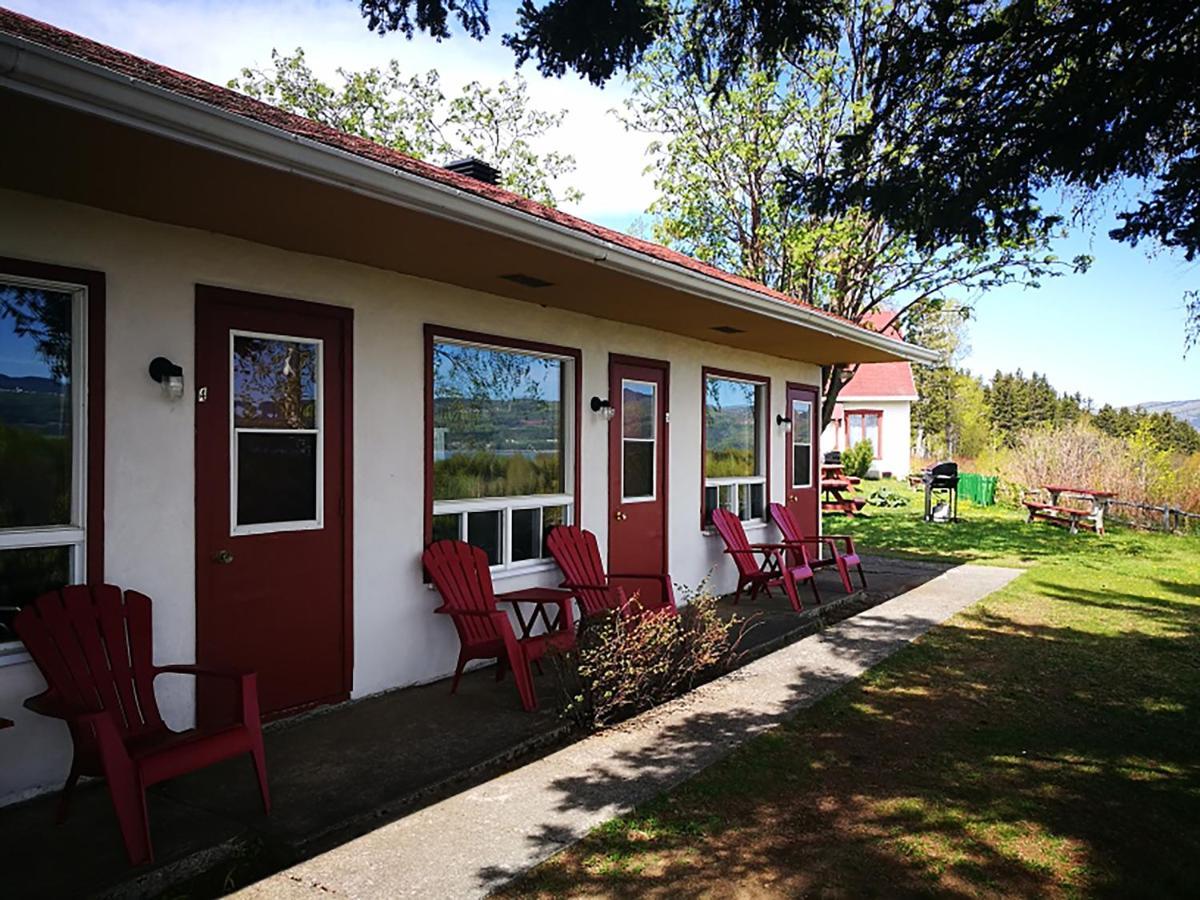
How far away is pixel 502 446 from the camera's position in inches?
246

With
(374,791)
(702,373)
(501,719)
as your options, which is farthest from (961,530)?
(374,791)

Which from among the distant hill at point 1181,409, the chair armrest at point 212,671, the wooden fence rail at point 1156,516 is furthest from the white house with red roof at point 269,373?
the distant hill at point 1181,409

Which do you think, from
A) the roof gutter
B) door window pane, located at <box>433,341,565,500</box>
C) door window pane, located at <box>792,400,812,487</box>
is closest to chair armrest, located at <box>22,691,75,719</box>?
the roof gutter

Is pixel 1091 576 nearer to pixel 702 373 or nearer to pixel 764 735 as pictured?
pixel 702 373

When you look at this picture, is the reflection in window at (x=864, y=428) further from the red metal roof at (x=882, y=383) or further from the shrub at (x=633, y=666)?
the shrub at (x=633, y=666)

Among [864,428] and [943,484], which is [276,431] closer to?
[943,484]

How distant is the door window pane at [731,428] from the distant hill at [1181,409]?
51.6 m

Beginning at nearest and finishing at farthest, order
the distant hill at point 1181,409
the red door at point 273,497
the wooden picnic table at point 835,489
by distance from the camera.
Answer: the red door at point 273,497
the wooden picnic table at point 835,489
the distant hill at point 1181,409

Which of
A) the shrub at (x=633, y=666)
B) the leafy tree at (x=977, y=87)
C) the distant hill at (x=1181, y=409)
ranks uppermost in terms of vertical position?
the distant hill at (x=1181, y=409)

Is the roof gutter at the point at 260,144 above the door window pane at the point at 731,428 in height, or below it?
above

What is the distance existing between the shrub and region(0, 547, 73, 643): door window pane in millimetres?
2555

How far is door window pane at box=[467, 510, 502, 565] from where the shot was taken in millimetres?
5996

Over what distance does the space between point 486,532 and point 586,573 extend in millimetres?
886

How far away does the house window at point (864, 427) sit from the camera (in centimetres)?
2983
